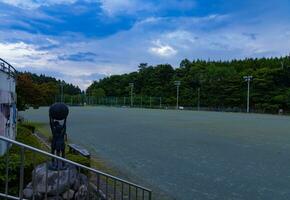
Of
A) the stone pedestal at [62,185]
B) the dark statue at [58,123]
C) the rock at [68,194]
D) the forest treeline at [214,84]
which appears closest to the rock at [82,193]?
the stone pedestal at [62,185]

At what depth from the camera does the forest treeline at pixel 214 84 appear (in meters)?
102

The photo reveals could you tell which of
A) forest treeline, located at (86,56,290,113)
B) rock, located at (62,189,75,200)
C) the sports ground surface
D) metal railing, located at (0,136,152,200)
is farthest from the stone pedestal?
forest treeline, located at (86,56,290,113)

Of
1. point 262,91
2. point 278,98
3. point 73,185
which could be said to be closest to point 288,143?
point 73,185

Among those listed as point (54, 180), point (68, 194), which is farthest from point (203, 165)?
point (54, 180)

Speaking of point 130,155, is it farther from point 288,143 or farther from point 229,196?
point 288,143

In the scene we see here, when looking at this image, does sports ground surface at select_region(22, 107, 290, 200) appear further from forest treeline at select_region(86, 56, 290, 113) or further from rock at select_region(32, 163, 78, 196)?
forest treeline at select_region(86, 56, 290, 113)

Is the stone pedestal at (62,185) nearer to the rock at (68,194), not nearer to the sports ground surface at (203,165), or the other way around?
the rock at (68,194)

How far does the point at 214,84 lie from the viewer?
11438cm

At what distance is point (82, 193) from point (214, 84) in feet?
357

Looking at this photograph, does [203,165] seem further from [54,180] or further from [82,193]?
[54,180]

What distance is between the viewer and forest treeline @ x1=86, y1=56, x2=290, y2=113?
333 ft

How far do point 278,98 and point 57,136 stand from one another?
91936mm

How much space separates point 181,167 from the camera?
49.6 feet

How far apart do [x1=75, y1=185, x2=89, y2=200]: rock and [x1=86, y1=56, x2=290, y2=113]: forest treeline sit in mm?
92197
